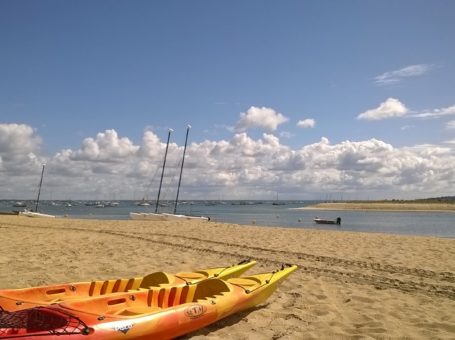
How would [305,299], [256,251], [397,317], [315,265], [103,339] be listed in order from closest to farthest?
[103,339] < [397,317] < [305,299] < [315,265] < [256,251]

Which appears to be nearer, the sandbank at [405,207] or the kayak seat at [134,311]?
the kayak seat at [134,311]

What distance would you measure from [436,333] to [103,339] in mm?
4197

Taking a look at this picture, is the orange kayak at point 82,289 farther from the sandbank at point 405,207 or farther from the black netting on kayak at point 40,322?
the sandbank at point 405,207

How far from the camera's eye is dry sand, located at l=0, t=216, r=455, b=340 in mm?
5484

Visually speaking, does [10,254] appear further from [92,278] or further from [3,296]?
[3,296]

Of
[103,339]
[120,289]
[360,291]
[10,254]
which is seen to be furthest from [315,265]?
[10,254]

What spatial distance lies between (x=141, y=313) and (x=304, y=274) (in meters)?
5.03

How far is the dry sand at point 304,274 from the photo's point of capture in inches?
216

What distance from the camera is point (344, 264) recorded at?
10523 mm

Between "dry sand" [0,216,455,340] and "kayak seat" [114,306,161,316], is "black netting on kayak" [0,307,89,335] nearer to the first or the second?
"kayak seat" [114,306,161,316]

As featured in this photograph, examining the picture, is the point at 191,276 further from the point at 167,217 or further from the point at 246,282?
the point at 167,217

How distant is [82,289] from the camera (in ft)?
19.0

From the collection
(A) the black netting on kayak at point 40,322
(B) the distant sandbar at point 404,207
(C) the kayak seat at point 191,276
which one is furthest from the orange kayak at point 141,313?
(B) the distant sandbar at point 404,207

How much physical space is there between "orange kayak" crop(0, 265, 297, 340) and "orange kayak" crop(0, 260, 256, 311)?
361 mm
